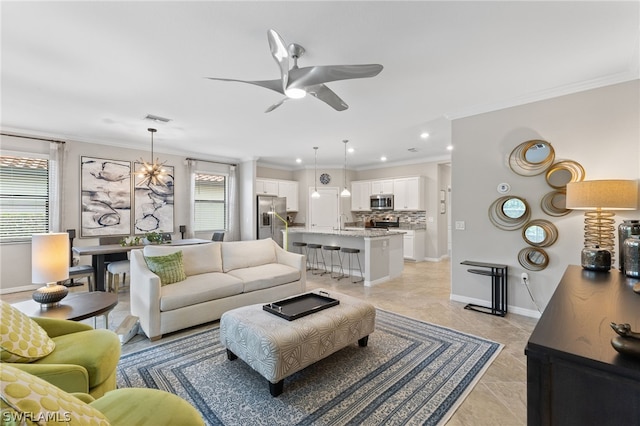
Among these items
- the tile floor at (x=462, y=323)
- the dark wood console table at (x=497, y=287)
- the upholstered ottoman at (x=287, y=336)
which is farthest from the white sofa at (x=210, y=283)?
the dark wood console table at (x=497, y=287)

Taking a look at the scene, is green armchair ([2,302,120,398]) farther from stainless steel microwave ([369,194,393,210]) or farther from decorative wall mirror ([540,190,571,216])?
stainless steel microwave ([369,194,393,210])

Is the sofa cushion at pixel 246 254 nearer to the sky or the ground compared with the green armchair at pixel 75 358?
nearer to the sky

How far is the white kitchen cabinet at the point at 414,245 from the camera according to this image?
7.32 m

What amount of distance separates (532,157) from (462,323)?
2.13 m

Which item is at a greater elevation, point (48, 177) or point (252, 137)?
point (252, 137)

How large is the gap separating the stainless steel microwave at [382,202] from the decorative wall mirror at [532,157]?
14.1 ft

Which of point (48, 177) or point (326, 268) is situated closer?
point (48, 177)

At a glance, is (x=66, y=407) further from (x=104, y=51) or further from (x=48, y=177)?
(x=48, y=177)

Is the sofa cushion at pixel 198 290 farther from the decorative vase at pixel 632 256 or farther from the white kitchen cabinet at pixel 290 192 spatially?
the white kitchen cabinet at pixel 290 192

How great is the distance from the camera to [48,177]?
16.2 ft

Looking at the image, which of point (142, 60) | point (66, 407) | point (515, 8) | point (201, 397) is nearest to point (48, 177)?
point (142, 60)

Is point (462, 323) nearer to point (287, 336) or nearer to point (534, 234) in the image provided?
point (534, 234)

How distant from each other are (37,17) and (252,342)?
2.80 m

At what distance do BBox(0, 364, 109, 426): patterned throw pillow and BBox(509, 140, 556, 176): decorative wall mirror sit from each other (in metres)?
4.29
